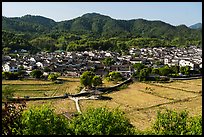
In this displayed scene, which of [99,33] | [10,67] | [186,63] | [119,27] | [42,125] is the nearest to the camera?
[42,125]

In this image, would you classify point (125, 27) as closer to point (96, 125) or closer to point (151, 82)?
point (151, 82)

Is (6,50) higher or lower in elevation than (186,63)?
higher

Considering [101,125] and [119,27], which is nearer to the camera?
[101,125]

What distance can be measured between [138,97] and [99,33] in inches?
2333

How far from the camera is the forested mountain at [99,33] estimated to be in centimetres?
4900

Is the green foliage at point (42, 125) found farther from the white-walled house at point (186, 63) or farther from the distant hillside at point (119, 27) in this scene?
the distant hillside at point (119, 27)

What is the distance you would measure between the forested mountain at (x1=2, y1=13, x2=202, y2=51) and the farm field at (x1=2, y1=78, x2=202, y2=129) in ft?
80.6

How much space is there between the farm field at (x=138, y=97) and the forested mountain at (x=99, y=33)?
24577 millimetres

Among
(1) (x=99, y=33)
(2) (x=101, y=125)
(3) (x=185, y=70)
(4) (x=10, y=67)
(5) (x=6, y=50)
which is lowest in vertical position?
(3) (x=185, y=70)

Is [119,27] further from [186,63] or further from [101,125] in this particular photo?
[101,125]

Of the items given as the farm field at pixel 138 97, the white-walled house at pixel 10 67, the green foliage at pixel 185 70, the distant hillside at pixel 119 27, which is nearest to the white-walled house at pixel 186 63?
the green foliage at pixel 185 70

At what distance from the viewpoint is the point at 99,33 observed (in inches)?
2980

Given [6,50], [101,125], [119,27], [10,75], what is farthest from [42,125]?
[119,27]

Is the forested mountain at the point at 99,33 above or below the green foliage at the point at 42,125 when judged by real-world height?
above
